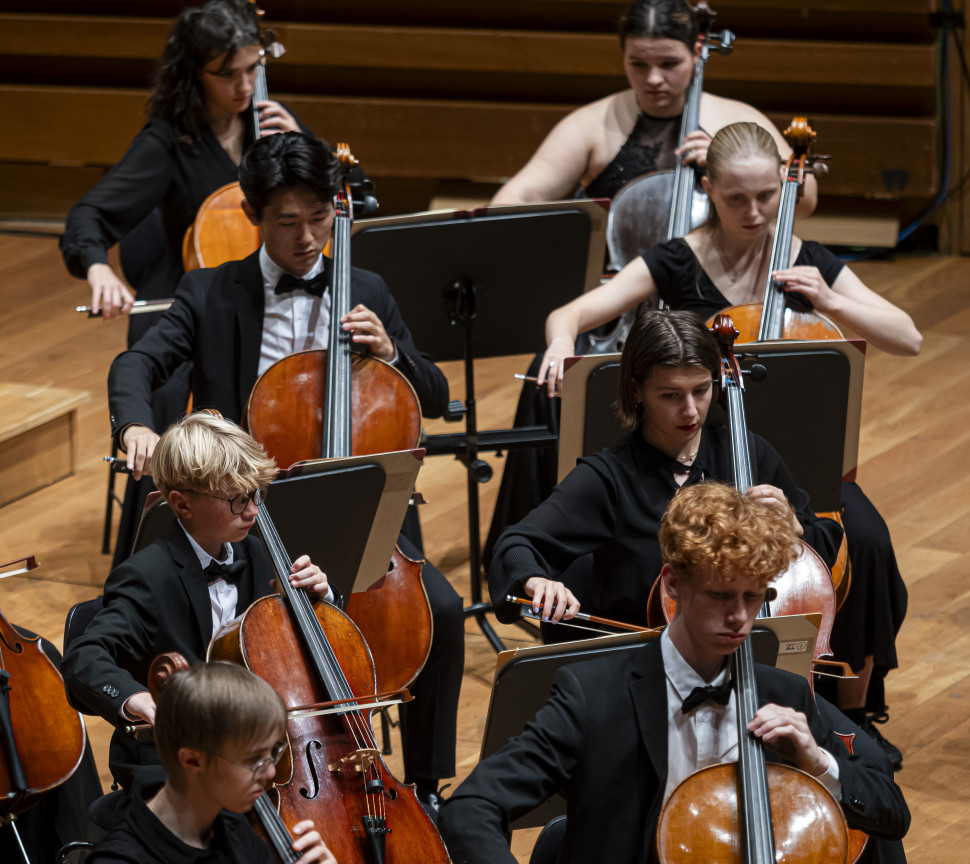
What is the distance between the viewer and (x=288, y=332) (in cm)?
304

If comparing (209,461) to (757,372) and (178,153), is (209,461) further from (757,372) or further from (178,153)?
(178,153)

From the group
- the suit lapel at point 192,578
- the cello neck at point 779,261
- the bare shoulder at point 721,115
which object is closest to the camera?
the suit lapel at point 192,578

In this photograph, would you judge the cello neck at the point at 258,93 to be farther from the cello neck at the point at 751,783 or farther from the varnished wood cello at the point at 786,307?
the cello neck at the point at 751,783

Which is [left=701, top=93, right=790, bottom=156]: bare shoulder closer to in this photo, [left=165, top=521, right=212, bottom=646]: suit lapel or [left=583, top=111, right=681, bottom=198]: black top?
[left=583, top=111, right=681, bottom=198]: black top

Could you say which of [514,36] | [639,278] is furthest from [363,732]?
[514,36]

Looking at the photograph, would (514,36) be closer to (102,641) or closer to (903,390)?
(903,390)

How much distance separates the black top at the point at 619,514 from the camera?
2.43 m

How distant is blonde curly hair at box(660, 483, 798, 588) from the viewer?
175cm

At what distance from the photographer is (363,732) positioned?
2.05 m

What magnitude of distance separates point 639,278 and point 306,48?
3.53 metres

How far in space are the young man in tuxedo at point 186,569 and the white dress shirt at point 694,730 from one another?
0.61m

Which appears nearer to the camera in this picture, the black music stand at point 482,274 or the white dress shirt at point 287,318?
the white dress shirt at point 287,318

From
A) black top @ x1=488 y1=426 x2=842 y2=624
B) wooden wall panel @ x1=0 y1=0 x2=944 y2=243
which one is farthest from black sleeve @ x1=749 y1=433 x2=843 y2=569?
wooden wall panel @ x1=0 y1=0 x2=944 y2=243

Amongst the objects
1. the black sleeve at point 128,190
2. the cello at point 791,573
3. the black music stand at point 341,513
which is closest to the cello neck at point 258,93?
the black sleeve at point 128,190
